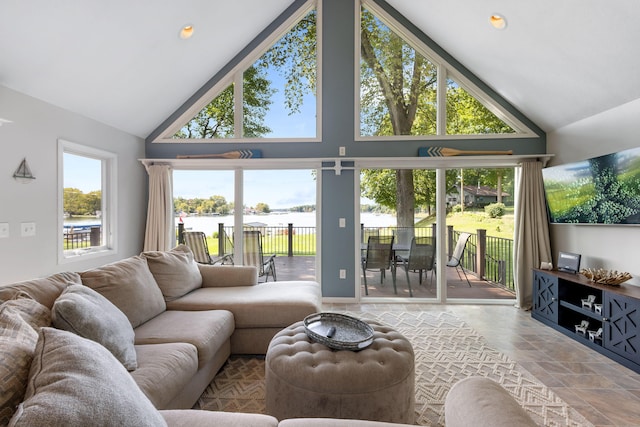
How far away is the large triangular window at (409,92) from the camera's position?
439 cm

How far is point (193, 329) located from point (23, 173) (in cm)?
217

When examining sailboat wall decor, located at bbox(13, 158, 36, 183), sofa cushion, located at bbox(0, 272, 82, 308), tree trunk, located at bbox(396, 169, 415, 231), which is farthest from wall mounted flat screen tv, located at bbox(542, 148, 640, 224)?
sailboat wall decor, located at bbox(13, 158, 36, 183)

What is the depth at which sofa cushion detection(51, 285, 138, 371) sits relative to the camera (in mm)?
1466

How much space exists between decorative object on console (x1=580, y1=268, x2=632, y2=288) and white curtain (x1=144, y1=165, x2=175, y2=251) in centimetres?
498

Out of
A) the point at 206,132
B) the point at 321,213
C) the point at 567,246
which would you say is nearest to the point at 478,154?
the point at 567,246

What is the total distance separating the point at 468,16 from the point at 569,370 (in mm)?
3520

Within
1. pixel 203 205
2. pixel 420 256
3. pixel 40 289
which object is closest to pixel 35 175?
pixel 40 289

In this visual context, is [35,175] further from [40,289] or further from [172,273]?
[40,289]

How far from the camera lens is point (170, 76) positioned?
152 inches

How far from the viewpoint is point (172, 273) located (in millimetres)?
2824

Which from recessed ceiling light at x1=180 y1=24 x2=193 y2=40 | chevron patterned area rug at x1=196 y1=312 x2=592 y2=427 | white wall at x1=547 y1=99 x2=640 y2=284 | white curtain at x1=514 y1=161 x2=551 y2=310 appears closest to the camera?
chevron patterned area rug at x1=196 y1=312 x2=592 y2=427

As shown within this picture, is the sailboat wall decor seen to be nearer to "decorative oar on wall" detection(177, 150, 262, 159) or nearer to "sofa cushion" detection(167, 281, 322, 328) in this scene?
"sofa cushion" detection(167, 281, 322, 328)

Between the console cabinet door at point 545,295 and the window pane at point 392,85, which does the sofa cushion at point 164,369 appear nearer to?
the window pane at point 392,85

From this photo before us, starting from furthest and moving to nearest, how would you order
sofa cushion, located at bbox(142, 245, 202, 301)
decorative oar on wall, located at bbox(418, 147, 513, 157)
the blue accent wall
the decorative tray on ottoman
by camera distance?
the blue accent wall
decorative oar on wall, located at bbox(418, 147, 513, 157)
sofa cushion, located at bbox(142, 245, 202, 301)
the decorative tray on ottoman
